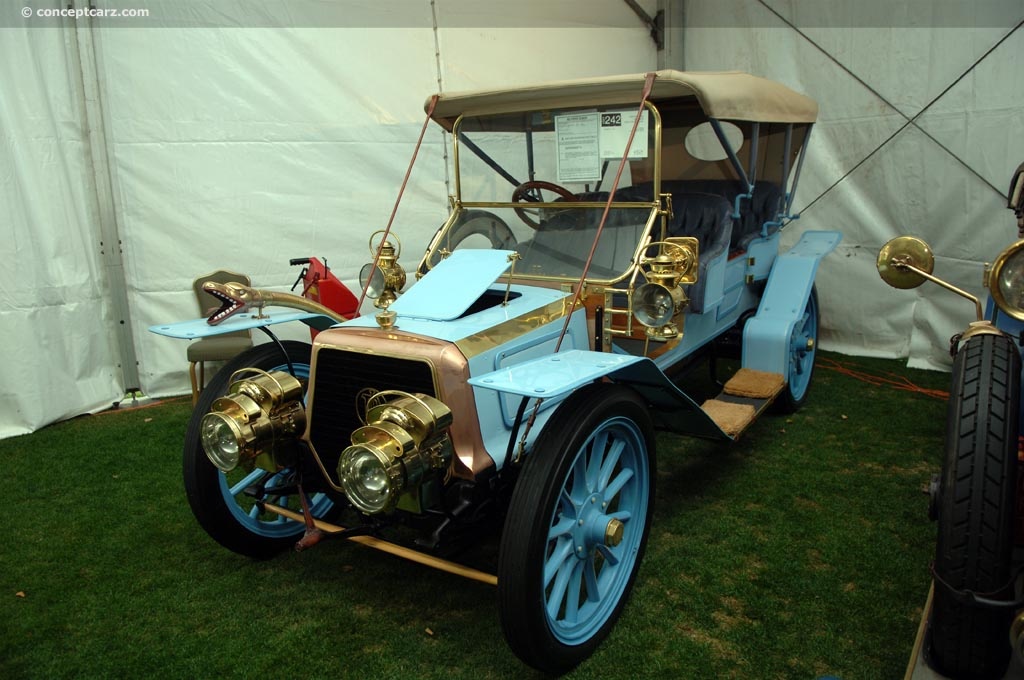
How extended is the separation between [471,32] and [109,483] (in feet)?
13.3

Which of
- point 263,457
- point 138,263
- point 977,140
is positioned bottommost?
point 263,457

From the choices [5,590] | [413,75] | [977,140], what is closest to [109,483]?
A: [5,590]

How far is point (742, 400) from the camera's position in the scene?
3.73m

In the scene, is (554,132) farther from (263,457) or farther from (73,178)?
(73,178)

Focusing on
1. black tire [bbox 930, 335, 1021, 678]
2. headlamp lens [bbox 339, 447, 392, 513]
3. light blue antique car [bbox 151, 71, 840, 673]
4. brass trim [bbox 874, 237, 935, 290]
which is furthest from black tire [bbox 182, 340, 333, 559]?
brass trim [bbox 874, 237, 935, 290]

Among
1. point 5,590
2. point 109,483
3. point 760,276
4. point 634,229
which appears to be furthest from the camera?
point 760,276

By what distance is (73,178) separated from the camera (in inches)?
186

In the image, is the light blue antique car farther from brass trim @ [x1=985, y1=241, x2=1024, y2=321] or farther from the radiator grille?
brass trim @ [x1=985, y1=241, x2=1024, y2=321]

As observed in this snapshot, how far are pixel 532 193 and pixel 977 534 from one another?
246cm

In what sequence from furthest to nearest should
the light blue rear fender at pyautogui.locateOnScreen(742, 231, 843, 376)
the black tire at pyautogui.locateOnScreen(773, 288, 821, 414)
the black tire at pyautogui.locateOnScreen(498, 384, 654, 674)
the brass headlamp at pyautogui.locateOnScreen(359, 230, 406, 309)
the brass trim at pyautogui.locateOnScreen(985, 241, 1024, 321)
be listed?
the black tire at pyautogui.locateOnScreen(773, 288, 821, 414)
the light blue rear fender at pyautogui.locateOnScreen(742, 231, 843, 376)
the brass headlamp at pyautogui.locateOnScreen(359, 230, 406, 309)
the black tire at pyautogui.locateOnScreen(498, 384, 654, 674)
the brass trim at pyautogui.locateOnScreen(985, 241, 1024, 321)

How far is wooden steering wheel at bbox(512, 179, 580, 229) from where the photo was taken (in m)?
3.51

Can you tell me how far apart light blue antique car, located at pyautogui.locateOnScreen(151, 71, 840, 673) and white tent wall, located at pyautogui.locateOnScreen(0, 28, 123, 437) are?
6.27 feet

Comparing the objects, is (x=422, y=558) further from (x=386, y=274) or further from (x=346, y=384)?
(x=386, y=274)

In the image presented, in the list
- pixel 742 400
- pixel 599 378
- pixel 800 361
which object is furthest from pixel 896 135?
pixel 599 378
